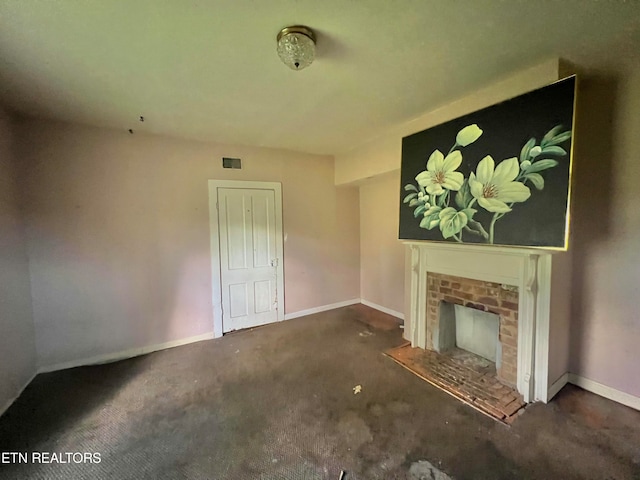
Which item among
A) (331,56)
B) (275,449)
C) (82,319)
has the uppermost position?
(331,56)

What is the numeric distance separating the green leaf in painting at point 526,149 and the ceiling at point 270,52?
1.78 feet

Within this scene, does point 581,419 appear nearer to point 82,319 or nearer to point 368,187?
point 368,187

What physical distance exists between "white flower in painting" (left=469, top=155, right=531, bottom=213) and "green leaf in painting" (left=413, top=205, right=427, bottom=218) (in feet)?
1.61

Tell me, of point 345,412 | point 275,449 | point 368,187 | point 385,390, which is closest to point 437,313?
point 385,390

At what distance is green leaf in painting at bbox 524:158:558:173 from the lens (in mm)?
1805

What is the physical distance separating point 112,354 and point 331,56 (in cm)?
368

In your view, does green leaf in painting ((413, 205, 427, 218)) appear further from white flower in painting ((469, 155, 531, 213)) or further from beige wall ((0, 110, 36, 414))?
beige wall ((0, 110, 36, 414))

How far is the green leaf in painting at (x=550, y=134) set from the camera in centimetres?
178

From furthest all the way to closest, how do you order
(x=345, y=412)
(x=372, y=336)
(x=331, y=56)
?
(x=372, y=336) < (x=345, y=412) < (x=331, y=56)

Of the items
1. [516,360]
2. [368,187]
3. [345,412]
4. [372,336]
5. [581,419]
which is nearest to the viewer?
[581,419]

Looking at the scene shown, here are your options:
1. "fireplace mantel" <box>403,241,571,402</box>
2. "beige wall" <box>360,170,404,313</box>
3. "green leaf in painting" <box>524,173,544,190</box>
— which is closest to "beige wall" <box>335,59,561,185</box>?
"beige wall" <box>360,170,404,313</box>

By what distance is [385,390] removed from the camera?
2311 mm

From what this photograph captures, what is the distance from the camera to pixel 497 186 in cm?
208

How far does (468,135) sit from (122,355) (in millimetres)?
4235
